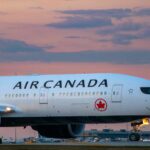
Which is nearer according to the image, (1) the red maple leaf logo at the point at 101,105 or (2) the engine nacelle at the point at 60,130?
(1) the red maple leaf logo at the point at 101,105

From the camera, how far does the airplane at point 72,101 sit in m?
60.0

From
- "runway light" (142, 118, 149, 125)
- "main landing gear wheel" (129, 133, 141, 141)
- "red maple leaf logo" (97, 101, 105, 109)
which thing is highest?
"red maple leaf logo" (97, 101, 105, 109)

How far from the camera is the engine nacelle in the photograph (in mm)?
64812

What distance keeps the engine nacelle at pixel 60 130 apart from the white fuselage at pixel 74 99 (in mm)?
2333

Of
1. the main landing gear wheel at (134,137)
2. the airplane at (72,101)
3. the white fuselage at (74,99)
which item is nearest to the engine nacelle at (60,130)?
the airplane at (72,101)

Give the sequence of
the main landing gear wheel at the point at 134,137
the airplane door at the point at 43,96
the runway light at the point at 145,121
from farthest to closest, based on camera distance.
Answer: the airplane door at the point at 43,96 → the runway light at the point at 145,121 → the main landing gear wheel at the point at 134,137

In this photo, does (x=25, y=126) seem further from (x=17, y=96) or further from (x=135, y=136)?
(x=135, y=136)

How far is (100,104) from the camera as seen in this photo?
197 feet

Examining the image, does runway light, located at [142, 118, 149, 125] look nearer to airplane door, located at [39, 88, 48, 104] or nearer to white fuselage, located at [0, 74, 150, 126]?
white fuselage, located at [0, 74, 150, 126]

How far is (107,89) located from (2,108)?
320 inches

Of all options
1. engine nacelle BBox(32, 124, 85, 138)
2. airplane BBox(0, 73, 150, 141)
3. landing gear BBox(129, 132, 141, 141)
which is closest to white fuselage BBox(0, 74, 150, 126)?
airplane BBox(0, 73, 150, 141)

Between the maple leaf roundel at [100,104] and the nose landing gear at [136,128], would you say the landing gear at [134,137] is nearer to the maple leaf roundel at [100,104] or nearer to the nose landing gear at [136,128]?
the nose landing gear at [136,128]

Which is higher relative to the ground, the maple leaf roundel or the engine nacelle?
the maple leaf roundel

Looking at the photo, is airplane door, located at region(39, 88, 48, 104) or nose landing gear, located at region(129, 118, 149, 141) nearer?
nose landing gear, located at region(129, 118, 149, 141)
